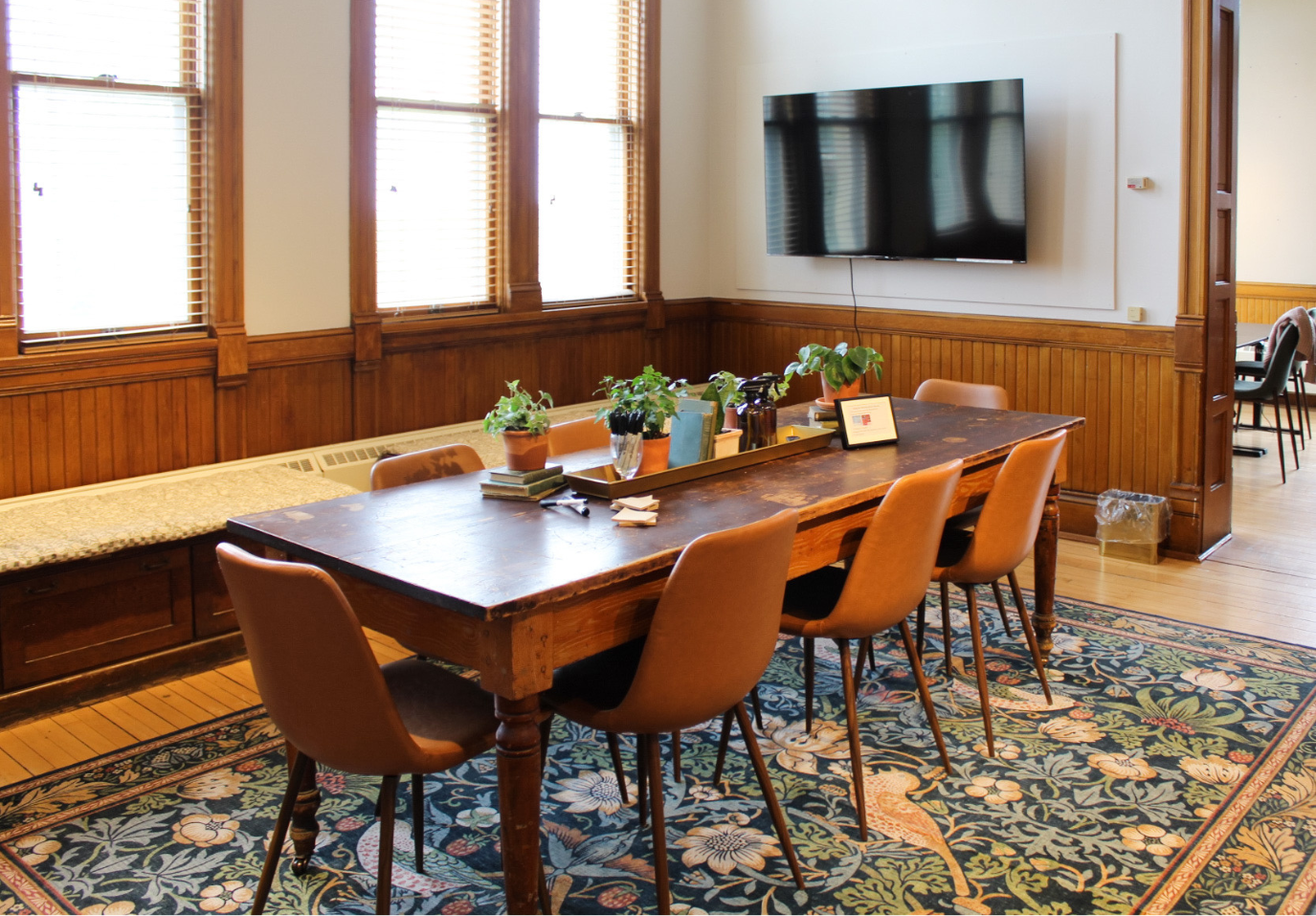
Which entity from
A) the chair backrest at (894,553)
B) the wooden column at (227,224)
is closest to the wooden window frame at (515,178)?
the wooden column at (227,224)

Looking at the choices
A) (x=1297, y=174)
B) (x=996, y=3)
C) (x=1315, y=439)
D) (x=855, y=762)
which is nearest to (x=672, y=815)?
(x=855, y=762)

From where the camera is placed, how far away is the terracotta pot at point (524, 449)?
3088 mm

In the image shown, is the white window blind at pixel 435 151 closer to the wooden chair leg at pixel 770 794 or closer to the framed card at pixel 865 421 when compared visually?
the framed card at pixel 865 421

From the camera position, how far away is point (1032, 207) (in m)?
5.70

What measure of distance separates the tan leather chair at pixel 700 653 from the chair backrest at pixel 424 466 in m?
0.91

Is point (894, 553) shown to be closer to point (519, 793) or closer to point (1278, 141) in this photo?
point (519, 793)

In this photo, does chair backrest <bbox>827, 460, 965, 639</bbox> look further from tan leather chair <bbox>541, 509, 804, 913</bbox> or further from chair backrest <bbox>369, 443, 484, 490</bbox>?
chair backrest <bbox>369, 443, 484, 490</bbox>

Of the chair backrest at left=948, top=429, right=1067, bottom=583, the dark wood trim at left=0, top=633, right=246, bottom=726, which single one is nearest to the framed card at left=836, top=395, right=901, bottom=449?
the chair backrest at left=948, top=429, right=1067, bottom=583

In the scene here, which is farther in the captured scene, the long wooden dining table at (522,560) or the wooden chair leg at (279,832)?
the wooden chair leg at (279,832)

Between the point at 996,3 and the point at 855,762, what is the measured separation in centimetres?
412

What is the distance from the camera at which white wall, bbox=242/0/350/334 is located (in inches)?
185

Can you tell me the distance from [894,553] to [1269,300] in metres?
7.74

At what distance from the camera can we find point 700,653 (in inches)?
100

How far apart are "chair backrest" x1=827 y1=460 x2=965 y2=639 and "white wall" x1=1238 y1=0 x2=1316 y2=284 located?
7.51 meters
